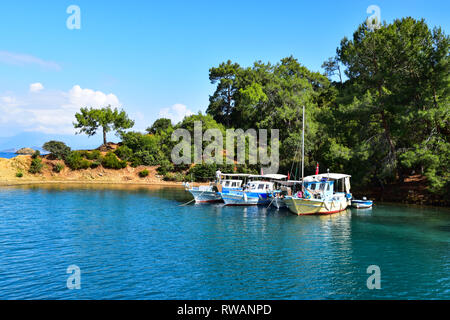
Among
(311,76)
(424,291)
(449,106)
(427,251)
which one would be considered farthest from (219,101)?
(424,291)

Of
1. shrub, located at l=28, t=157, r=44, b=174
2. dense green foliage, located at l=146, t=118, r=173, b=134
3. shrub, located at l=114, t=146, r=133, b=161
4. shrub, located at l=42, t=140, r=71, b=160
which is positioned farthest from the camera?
dense green foliage, located at l=146, t=118, r=173, b=134

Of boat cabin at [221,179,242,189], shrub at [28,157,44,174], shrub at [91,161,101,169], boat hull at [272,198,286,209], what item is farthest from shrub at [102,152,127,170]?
boat hull at [272,198,286,209]

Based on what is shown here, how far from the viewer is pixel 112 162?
85688 mm

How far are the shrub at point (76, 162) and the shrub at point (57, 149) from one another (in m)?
1.57

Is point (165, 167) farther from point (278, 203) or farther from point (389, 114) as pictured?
point (389, 114)

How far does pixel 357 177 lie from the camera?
54.1m

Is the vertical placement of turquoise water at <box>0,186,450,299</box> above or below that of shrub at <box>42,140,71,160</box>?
below

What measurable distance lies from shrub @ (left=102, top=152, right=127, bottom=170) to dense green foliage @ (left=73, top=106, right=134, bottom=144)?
10705 mm

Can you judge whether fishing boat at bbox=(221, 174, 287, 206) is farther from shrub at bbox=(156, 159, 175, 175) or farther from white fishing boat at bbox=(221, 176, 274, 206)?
shrub at bbox=(156, 159, 175, 175)

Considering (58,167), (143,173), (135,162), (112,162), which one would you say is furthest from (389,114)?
(58,167)

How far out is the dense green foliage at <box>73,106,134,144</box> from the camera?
91562 millimetres
